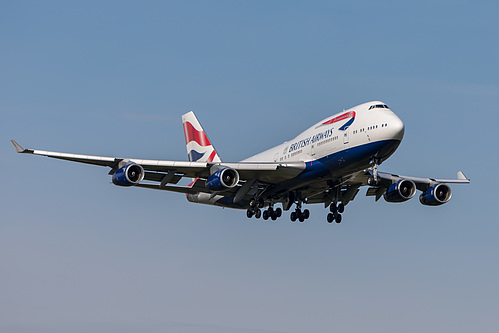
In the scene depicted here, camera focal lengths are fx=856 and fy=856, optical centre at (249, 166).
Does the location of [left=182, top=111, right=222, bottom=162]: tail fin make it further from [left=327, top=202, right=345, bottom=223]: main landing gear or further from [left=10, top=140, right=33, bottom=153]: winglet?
[left=10, top=140, right=33, bottom=153]: winglet

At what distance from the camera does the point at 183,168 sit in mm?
58031

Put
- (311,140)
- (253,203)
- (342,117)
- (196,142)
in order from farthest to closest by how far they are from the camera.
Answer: (196,142) → (253,203) → (311,140) → (342,117)

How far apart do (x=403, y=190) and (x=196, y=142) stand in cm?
2032

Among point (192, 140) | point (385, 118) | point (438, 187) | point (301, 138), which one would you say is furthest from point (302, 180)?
point (192, 140)

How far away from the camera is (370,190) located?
66.1 meters

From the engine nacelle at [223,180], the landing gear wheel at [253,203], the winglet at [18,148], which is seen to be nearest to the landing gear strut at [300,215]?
the landing gear wheel at [253,203]

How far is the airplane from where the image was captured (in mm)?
54562

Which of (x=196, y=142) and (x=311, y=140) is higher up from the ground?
(x=196, y=142)

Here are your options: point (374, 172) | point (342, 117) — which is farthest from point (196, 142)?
point (374, 172)

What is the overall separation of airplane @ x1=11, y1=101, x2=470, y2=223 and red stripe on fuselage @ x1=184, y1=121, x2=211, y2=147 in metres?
6.97

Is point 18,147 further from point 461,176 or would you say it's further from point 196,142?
point 461,176

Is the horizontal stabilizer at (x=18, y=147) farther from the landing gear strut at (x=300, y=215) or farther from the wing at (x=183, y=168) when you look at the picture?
the landing gear strut at (x=300, y=215)

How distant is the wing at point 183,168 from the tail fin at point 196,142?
11.2 metres

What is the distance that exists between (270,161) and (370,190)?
8638 mm
